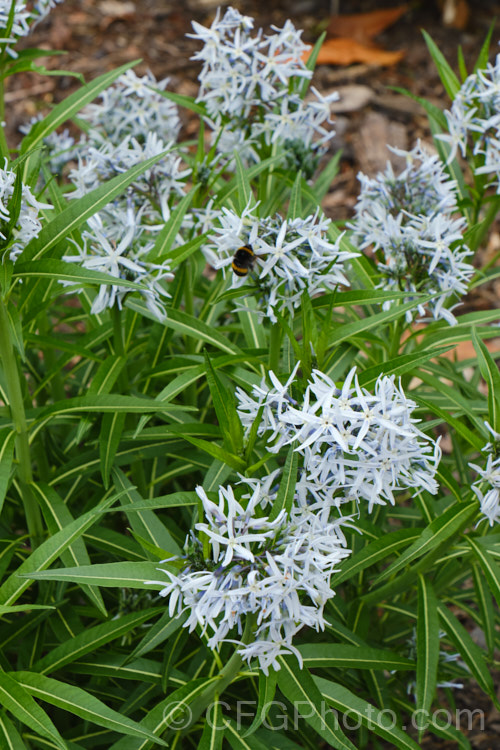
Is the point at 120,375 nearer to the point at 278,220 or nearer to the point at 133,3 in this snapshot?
the point at 278,220

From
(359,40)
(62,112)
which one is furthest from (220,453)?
(359,40)

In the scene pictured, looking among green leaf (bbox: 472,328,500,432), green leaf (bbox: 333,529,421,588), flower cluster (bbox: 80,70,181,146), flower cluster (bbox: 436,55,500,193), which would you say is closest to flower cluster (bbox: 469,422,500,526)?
green leaf (bbox: 472,328,500,432)

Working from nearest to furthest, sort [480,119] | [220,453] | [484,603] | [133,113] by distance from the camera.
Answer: [220,453], [484,603], [480,119], [133,113]

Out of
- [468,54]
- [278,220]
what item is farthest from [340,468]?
[468,54]

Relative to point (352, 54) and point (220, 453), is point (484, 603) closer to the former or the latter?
point (220, 453)

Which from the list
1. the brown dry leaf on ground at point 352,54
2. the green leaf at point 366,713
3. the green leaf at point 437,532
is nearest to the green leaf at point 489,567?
the green leaf at point 437,532

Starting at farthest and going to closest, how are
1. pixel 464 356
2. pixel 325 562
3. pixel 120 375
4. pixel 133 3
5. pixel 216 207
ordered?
pixel 133 3 < pixel 464 356 < pixel 216 207 < pixel 120 375 < pixel 325 562
